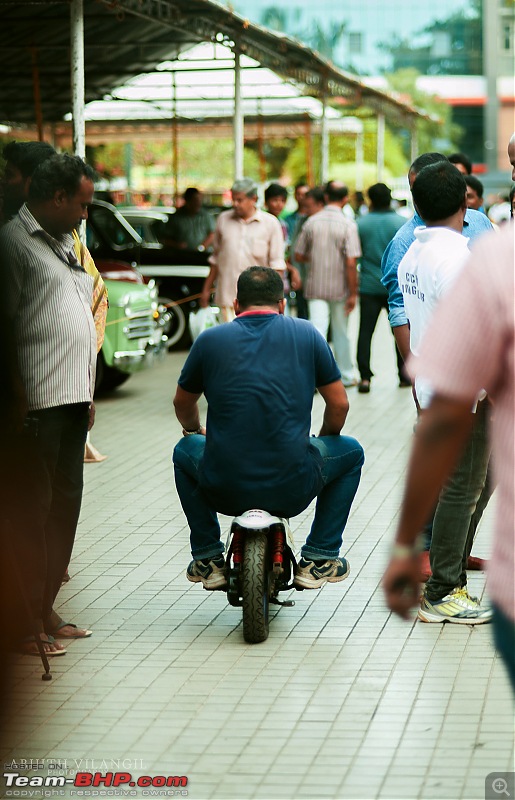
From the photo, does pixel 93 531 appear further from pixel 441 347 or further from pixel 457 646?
pixel 441 347

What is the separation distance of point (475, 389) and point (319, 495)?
129 inches

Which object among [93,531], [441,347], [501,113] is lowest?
[93,531]

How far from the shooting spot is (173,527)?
8234mm

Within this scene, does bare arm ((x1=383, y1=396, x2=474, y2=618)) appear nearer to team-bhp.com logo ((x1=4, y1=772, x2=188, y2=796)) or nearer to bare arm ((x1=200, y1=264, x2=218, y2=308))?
team-bhp.com logo ((x1=4, y1=772, x2=188, y2=796))

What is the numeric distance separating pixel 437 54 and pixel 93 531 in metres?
98.2

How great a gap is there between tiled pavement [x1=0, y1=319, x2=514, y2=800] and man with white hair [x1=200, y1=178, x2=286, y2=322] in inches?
191

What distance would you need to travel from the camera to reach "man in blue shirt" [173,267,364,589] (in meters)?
5.92

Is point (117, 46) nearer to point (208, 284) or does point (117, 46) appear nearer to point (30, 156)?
point (208, 284)

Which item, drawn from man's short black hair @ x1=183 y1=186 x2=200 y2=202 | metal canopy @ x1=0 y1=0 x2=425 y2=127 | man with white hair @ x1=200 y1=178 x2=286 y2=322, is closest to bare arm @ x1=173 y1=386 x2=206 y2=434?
metal canopy @ x1=0 y1=0 x2=425 y2=127

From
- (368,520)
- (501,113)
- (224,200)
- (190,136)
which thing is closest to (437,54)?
(501,113)

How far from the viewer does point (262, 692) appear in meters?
5.32

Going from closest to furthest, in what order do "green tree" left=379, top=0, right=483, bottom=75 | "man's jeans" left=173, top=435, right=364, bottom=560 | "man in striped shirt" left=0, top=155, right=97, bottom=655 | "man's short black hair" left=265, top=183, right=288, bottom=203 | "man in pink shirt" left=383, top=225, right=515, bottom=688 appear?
"man in pink shirt" left=383, top=225, right=515, bottom=688
"man in striped shirt" left=0, top=155, right=97, bottom=655
"man's jeans" left=173, top=435, right=364, bottom=560
"man's short black hair" left=265, top=183, right=288, bottom=203
"green tree" left=379, top=0, right=483, bottom=75

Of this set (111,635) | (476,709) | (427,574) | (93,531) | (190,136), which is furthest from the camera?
(190,136)

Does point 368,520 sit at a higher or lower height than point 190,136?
lower
